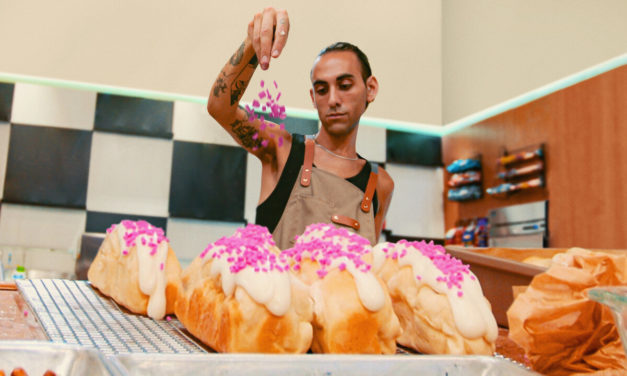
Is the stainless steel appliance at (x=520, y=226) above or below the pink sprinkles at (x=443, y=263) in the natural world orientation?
above

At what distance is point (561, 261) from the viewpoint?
2.54ft

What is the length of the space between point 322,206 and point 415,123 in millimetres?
2828

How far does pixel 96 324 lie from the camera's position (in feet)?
2.37

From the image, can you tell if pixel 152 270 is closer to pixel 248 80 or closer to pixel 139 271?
pixel 139 271

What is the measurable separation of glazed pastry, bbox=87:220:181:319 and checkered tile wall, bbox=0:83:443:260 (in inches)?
105

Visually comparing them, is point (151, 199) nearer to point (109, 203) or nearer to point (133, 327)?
point (109, 203)

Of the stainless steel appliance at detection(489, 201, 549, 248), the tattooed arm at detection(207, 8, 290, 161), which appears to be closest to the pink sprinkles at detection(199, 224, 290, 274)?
the tattooed arm at detection(207, 8, 290, 161)

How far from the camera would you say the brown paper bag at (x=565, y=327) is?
70 cm

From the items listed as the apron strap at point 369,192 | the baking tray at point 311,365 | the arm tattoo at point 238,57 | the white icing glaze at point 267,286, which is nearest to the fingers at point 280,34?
the arm tattoo at point 238,57

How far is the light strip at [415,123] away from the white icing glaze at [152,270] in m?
2.90

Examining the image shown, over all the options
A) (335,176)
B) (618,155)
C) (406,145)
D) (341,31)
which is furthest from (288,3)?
(335,176)

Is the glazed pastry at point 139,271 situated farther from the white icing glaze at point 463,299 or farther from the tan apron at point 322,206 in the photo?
the tan apron at point 322,206

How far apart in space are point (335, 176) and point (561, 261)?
94cm

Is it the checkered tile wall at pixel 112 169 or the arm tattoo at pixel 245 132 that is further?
the checkered tile wall at pixel 112 169
